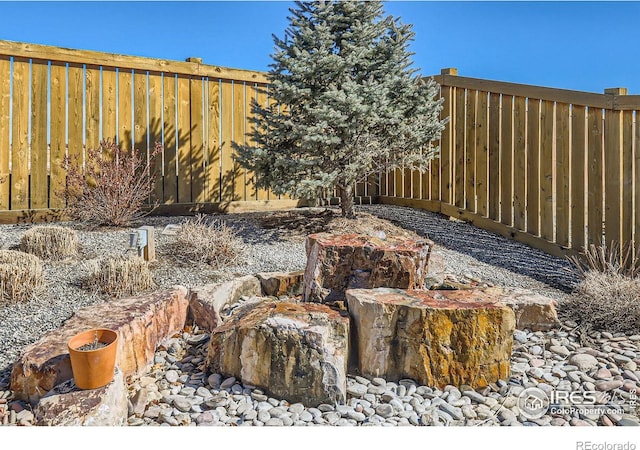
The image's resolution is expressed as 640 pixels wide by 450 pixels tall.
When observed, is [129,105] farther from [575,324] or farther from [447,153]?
[575,324]

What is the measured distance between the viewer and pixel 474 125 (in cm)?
561

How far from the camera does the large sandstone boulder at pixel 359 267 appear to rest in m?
2.76

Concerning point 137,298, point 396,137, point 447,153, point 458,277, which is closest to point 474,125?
point 447,153

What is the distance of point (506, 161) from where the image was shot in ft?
17.2

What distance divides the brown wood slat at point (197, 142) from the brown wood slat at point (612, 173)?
4.39m

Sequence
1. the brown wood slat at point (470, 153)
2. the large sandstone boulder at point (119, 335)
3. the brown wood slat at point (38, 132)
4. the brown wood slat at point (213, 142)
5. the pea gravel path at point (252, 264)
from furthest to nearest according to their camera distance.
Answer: the brown wood slat at point (213, 142) → the brown wood slat at point (470, 153) → the brown wood slat at point (38, 132) → the pea gravel path at point (252, 264) → the large sandstone boulder at point (119, 335)

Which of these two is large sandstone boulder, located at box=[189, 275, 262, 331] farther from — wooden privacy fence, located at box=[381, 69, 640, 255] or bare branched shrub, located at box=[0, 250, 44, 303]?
wooden privacy fence, located at box=[381, 69, 640, 255]

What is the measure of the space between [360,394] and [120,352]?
3.82 feet

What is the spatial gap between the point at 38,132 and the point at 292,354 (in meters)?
4.46

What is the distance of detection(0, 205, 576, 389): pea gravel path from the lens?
9.00 feet

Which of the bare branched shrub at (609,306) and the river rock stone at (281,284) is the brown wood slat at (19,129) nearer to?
the river rock stone at (281,284)

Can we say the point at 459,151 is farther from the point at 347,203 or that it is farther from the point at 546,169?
the point at 347,203

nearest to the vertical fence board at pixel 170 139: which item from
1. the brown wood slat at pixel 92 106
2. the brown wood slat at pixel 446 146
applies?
the brown wood slat at pixel 92 106

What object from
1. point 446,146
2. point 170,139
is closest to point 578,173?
point 446,146
